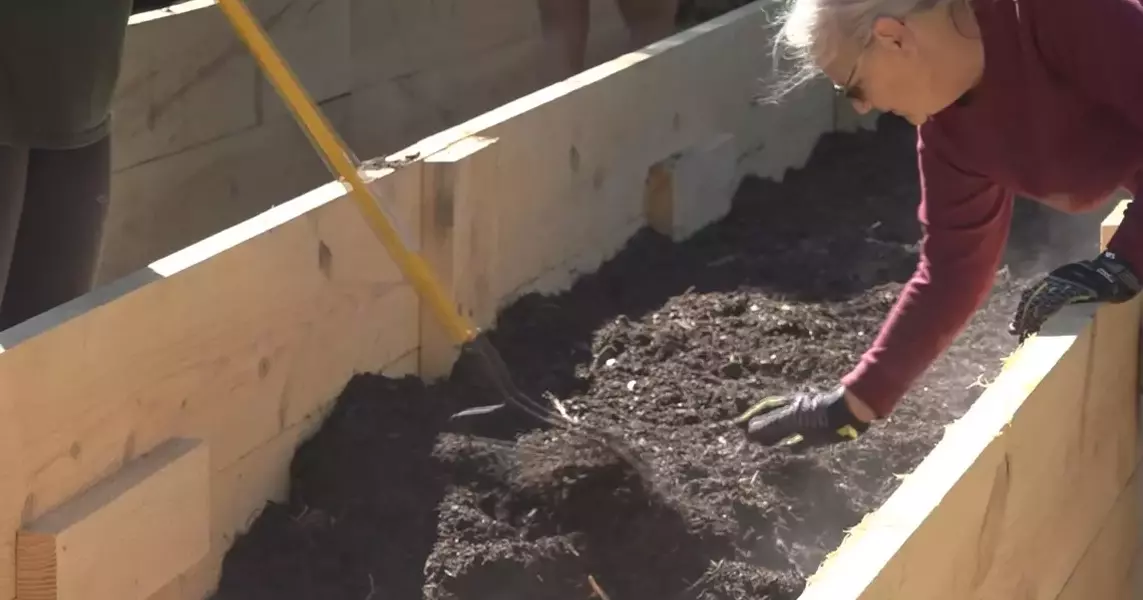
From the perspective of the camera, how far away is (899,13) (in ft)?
4.98

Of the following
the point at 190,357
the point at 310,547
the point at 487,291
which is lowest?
the point at 310,547

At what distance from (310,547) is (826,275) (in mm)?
1332

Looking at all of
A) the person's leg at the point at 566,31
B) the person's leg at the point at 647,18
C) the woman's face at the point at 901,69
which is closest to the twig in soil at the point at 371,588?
the woman's face at the point at 901,69

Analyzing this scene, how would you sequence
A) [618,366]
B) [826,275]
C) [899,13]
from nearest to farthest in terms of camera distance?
[899,13], [618,366], [826,275]

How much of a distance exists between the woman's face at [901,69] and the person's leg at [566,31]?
1.83 metres

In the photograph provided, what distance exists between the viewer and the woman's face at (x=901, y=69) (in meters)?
1.54

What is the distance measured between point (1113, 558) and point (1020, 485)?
613 millimetres

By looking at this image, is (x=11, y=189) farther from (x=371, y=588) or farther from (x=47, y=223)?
(x=371, y=588)

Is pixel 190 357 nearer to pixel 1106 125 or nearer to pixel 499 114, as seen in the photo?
pixel 499 114

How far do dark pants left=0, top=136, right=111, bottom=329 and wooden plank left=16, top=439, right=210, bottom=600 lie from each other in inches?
13.4

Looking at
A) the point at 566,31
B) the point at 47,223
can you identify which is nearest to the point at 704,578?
the point at 47,223

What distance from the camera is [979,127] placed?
1.74 meters

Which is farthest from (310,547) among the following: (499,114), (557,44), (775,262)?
(557,44)

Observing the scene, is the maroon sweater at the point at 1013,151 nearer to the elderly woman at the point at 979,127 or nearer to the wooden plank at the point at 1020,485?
the elderly woman at the point at 979,127
